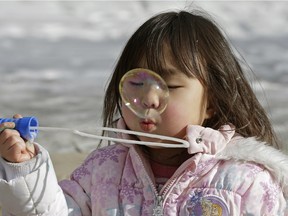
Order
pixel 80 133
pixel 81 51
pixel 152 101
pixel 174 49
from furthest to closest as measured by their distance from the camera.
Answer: pixel 81 51 → pixel 174 49 → pixel 152 101 → pixel 80 133

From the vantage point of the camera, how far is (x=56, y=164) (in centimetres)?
381

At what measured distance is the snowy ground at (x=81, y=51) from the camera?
17.1 ft

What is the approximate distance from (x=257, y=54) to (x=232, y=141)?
5.03 meters

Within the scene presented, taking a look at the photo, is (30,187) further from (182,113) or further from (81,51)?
(81,51)

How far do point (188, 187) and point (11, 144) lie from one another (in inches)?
18.9

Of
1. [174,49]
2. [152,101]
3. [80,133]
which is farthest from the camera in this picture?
[174,49]

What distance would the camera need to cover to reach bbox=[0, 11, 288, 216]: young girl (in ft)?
6.77

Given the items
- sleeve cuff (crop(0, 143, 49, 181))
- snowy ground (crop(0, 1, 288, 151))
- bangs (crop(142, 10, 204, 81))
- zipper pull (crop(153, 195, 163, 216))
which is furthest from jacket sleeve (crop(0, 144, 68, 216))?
snowy ground (crop(0, 1, 288, 151))

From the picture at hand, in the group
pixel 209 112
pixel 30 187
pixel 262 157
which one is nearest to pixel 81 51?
pixel 209 112

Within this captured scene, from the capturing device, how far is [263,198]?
213 centimetres

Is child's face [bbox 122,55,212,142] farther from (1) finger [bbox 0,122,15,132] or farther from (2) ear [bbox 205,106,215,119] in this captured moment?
(1) finger [bbox 0,122,15,132]

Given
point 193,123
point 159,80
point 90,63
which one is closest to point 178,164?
point 193,123

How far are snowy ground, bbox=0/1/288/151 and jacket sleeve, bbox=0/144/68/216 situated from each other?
7.07 ft

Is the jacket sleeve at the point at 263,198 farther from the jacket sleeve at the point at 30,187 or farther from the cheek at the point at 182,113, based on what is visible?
the jacket sleeve at the point at 30,187
